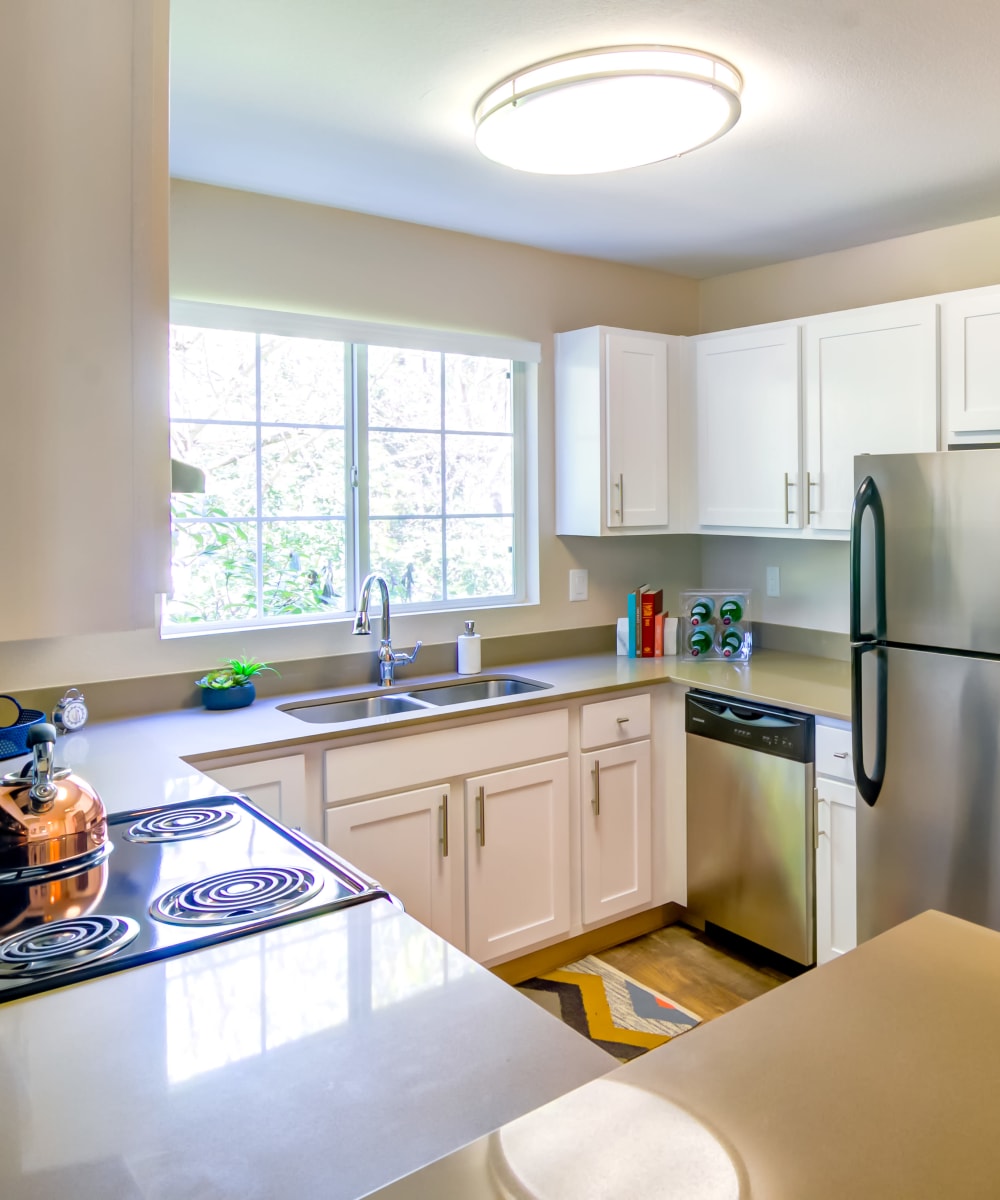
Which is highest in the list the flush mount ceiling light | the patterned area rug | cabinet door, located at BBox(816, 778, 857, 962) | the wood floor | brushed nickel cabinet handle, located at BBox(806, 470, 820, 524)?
the flush mount ceiling light

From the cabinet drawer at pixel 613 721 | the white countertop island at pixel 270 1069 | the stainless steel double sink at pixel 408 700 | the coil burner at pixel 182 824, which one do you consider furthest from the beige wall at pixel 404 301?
the white countertop island at pixel 270 1069

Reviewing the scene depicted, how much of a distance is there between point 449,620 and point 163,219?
258cm

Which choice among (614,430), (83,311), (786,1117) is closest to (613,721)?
(614,430)

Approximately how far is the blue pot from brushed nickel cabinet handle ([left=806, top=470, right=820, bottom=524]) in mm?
1902

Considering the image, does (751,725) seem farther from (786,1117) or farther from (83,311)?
(83,311)

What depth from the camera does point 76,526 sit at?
67 centimetres

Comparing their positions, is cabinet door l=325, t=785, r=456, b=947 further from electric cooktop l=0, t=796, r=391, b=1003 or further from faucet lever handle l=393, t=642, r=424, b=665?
electric cooktop l=0, t=796, r=391, b=1003

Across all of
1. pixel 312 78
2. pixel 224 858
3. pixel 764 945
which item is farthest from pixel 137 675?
pixel 764 945

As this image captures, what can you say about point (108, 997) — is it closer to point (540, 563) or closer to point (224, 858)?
point (224, 858)

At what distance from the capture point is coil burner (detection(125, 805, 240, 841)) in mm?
1580

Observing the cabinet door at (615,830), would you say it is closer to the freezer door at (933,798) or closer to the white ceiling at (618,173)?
the freezer door at (933,798)

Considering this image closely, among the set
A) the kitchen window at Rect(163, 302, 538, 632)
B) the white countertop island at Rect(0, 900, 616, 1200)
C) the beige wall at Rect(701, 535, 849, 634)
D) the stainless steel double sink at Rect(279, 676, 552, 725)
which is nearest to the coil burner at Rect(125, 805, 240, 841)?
the white countertop island at Rect(0, 900, 616, 1200)

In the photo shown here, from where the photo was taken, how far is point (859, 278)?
131 inches

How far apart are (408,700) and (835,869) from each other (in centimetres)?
135
